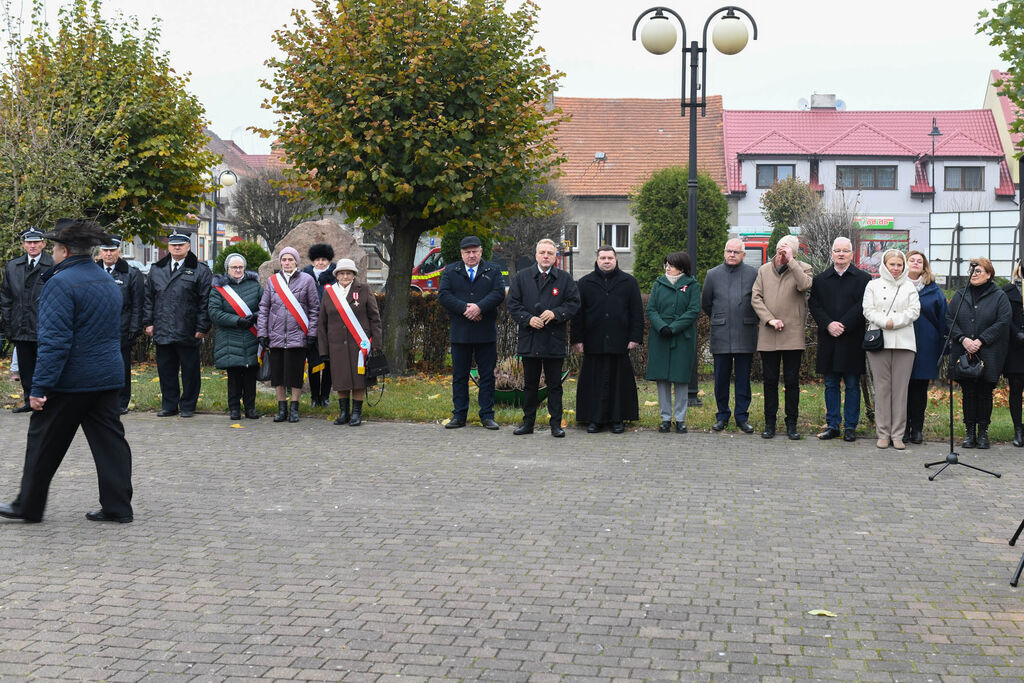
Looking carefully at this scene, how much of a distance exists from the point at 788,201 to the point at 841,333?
37.4 metres

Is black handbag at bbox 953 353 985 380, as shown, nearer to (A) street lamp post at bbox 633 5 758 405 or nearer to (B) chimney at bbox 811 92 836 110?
(A) street lamp post at bbox 633 5 758 405

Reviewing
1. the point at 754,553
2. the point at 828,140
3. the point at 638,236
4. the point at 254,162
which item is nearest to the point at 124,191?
the point at 754,553

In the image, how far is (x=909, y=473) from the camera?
9.12 meters

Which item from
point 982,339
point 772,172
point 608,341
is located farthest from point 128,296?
point 772,172

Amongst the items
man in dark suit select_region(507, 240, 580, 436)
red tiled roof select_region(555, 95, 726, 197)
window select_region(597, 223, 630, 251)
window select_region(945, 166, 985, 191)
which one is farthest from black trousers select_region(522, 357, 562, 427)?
window select_region(945, 166, 985, 191)

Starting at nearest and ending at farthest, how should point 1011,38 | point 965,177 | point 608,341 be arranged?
point 608,341 < point 1011,38 < point 965,177

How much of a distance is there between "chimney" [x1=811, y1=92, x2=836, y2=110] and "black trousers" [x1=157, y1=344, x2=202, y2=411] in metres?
52.3

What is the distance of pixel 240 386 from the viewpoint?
41.0 ft

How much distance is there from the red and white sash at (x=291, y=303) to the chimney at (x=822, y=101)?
171ft

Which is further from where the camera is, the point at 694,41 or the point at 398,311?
the point at 398,311

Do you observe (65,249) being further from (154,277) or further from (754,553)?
(154,277)

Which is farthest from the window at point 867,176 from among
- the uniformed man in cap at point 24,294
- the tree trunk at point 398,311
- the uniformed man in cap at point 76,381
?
the uniformed man in cap at point 76,381

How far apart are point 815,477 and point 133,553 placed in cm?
555

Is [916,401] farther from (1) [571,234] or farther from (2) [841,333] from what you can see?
(1) [571,234]
